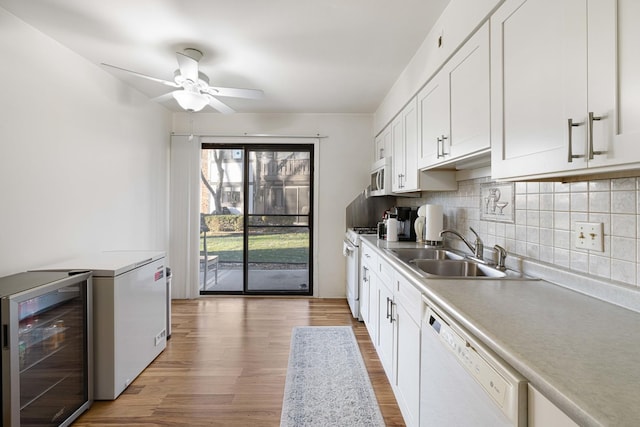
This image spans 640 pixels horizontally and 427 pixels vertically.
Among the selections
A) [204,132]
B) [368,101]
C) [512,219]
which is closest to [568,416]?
[512,219]

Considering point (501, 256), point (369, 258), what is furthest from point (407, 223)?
point (501, 256)

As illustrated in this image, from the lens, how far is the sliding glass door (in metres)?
4.56

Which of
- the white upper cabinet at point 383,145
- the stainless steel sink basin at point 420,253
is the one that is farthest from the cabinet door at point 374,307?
the white upper cabinet at point 383,145

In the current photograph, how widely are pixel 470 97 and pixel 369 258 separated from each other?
1715mm

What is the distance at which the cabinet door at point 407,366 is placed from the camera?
1.62 metres

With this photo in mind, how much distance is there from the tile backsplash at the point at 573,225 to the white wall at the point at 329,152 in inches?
95.6

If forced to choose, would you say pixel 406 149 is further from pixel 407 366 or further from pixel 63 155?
pixel 63 155

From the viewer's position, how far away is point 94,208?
9.57 ft

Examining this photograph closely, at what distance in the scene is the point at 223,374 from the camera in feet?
8.21

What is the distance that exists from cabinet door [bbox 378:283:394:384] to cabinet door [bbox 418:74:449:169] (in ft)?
3.21

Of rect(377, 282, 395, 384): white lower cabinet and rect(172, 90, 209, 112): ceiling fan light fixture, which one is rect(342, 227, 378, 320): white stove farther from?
rect(172, 90, 209, 112): ceiling fan light fixture

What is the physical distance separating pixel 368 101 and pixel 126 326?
3324mm

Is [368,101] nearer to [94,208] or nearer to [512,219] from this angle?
[512,219]

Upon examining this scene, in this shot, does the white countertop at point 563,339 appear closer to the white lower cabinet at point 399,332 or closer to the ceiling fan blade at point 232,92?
the white lower cabinet at point 399,332
